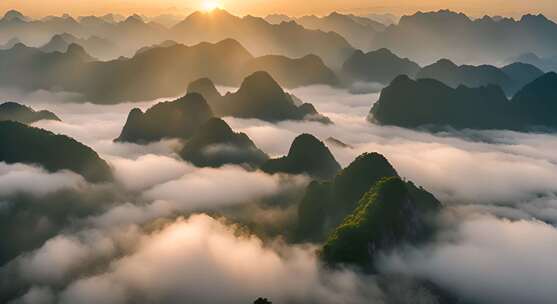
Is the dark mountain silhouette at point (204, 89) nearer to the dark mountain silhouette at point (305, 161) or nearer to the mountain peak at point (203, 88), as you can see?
the mountain peak at point (203, 88)

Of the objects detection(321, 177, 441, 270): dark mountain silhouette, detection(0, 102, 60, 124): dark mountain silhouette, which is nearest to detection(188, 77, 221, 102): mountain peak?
detection(0, 102, 60, 124): dark mountain silhouette

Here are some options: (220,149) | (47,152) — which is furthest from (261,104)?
(47,152)

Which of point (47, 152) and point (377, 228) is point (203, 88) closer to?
point (47, 152)

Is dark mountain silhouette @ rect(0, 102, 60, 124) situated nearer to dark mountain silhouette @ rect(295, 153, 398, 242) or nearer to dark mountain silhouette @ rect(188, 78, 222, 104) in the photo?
dark mountain silhouette @ rect(188, 78, 222, 104)

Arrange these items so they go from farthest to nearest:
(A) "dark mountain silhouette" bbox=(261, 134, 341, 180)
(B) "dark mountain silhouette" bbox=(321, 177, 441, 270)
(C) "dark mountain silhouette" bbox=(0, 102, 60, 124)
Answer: (C) "dark mountain silhouette" bbox=(0, 102, 60, 124), (A) "dark mountain silhouette" bbox=(261, 134, 341, 180), (B) "dark mountain silhouette" bbox=(321, 177, 441, 270)

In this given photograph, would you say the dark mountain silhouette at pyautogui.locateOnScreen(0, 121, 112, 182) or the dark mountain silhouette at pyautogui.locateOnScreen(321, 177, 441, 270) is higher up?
the dark mountain silhouette at pyautogui.locateOnScreen(0, 121, 112, 182)

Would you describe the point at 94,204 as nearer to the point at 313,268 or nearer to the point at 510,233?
the point at 313,268

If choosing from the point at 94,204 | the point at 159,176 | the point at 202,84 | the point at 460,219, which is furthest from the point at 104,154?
the point at 460,219
